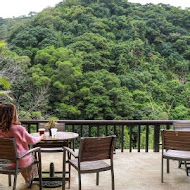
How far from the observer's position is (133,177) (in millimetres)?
3867

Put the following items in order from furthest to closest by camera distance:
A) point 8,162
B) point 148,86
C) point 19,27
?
point 19,27
point 148,86
point 8,162

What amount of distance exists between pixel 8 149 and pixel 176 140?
1943 millimetres

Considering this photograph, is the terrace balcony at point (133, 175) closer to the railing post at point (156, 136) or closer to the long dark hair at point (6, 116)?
the railing post at point (156, 136)

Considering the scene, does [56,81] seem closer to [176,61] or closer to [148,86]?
[148,86]

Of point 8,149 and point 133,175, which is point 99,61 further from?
point 8,149

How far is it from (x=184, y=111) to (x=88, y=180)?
49.3 ft

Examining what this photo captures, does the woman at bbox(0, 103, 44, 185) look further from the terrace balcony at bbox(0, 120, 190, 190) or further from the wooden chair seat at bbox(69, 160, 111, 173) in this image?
the terrace balcony at bbox(0, 120, 190, 190)

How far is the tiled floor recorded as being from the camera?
11.4 feet

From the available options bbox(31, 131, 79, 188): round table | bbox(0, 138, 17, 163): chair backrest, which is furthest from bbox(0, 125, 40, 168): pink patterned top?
bbox(31, 131, 79, 188): round table

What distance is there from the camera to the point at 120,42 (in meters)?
22.1

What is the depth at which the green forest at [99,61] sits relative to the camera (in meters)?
16.4

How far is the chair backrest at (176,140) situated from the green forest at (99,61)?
31.6ft

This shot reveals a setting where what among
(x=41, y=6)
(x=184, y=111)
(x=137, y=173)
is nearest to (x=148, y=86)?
A: (x=184, y=111)

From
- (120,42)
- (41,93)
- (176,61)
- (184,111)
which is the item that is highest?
(120,42)
